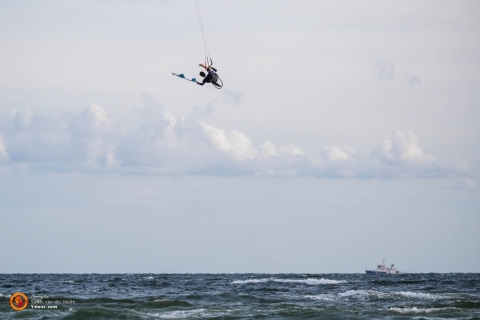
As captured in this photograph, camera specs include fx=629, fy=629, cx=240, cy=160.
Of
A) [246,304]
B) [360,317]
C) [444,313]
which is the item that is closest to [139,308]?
[246,304]

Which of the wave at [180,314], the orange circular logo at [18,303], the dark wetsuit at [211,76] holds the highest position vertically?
the dark wetsuit at [211,76]

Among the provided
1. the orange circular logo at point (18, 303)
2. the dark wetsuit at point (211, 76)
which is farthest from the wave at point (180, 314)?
the dark wetsuit at point (211, 76)

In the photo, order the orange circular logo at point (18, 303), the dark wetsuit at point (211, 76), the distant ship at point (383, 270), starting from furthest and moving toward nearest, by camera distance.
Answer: the distant ship at point (383, 270) < the orange circular logo at point (18, 303) < the dark wetsuit at point (211, 76)

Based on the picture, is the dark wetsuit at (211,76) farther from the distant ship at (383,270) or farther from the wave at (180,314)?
the distant ship at (383,270)

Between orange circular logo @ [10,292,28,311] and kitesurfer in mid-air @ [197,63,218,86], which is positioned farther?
orange circular logo @ [10,292,28,311]

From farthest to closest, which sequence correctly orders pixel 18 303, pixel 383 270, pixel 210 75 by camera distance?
pixel 383 270 < pixel 18 303 < pixel 210 75

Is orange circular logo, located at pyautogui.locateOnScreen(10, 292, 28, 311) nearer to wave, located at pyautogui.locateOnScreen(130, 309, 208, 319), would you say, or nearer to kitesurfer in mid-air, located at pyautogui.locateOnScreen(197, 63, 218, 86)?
wave, located at pyautogui.locateOnScreen(130, 309, 208, 319)

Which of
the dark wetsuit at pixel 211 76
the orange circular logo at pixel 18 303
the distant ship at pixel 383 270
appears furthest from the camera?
the distant ship at pixel 383 270

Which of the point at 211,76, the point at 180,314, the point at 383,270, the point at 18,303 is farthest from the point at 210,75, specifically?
the point at 383,270

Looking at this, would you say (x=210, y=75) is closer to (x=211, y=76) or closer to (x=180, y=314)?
(x=211, y=76)

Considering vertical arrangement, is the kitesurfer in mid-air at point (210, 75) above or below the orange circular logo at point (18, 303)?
above

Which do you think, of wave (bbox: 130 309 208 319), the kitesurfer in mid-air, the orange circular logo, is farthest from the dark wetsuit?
the orange circular logo

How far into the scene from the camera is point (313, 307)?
37156 millimetres

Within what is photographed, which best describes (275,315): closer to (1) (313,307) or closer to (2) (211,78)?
(1) (313,307)
